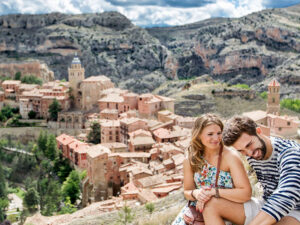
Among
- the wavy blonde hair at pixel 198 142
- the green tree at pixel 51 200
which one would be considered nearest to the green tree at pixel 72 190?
the green tree at pixel 51 200

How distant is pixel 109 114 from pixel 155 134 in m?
8.36

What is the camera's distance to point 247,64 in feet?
253

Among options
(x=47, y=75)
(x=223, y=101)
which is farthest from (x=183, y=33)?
(x=223, y=101)

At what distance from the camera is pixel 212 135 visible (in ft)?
14.8

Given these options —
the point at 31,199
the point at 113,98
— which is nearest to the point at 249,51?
the point at 113,98

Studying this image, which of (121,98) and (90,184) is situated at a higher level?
(121,98)

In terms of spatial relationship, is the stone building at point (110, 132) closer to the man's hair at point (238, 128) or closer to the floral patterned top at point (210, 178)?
the floral patterned top at point (210, 178)

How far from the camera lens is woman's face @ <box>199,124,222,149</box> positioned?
448 cm

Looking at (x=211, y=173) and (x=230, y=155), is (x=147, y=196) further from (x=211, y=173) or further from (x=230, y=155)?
(x=230, y=155)

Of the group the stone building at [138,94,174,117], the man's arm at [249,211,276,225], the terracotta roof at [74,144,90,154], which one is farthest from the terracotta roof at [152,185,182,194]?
the stone building at [138,94,174,117]

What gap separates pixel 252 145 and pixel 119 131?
28708 mm

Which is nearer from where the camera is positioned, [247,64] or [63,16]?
[247,64]

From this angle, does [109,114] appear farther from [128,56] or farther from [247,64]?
[128,56]

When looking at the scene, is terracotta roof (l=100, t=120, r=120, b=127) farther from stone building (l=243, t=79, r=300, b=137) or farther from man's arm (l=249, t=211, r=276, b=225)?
man's arm (l=249, t=211, r=276, b=225)
